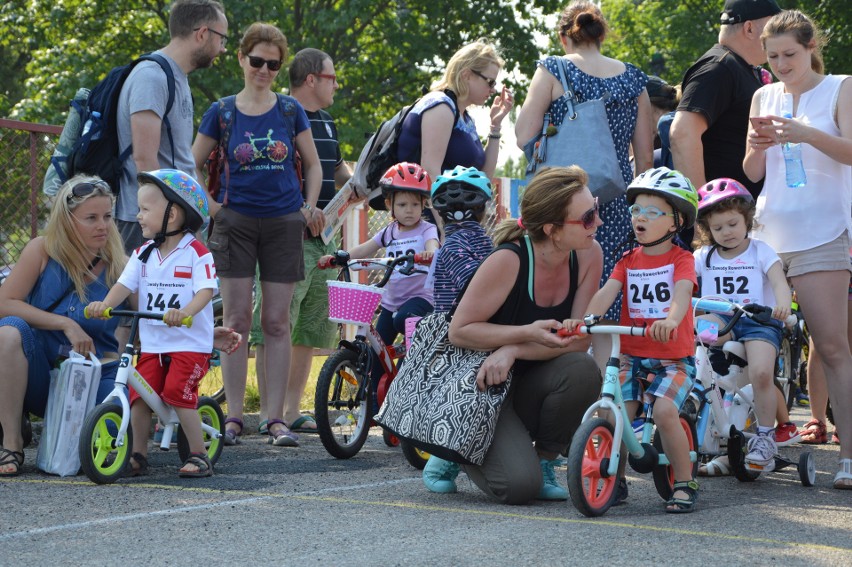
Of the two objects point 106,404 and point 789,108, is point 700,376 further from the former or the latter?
point 106,404

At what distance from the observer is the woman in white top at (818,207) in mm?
6242

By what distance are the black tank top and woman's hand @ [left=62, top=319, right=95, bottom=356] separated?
84.0 inches

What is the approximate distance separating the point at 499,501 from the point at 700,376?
1315 mm

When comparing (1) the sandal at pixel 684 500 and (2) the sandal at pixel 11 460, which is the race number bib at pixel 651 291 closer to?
(1) the sandal at pixel 684 500

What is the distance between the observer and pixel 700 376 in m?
6.24

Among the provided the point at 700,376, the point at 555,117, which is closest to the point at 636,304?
the point at 700,376

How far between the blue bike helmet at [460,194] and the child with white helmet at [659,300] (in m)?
1.04

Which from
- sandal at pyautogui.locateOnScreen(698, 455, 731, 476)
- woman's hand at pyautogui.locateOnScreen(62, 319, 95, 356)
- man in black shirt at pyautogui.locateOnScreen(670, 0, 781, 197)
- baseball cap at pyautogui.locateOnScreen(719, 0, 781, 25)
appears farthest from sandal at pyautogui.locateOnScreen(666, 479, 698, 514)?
woman's hand at pyautogui.locateOnScreen(62, 319, 95, 356)

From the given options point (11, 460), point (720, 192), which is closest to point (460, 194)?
point (720, 192)

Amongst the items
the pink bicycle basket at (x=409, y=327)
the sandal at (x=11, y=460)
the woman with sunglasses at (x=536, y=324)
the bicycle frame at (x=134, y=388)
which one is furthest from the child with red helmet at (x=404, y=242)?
the sandal at (x=11, y=460)

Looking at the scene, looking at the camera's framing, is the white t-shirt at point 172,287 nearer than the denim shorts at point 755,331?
Yes

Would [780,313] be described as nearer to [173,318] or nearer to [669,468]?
[669,468]

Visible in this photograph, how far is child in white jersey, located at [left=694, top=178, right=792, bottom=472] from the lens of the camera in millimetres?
6453

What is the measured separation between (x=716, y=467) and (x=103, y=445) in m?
3.14
